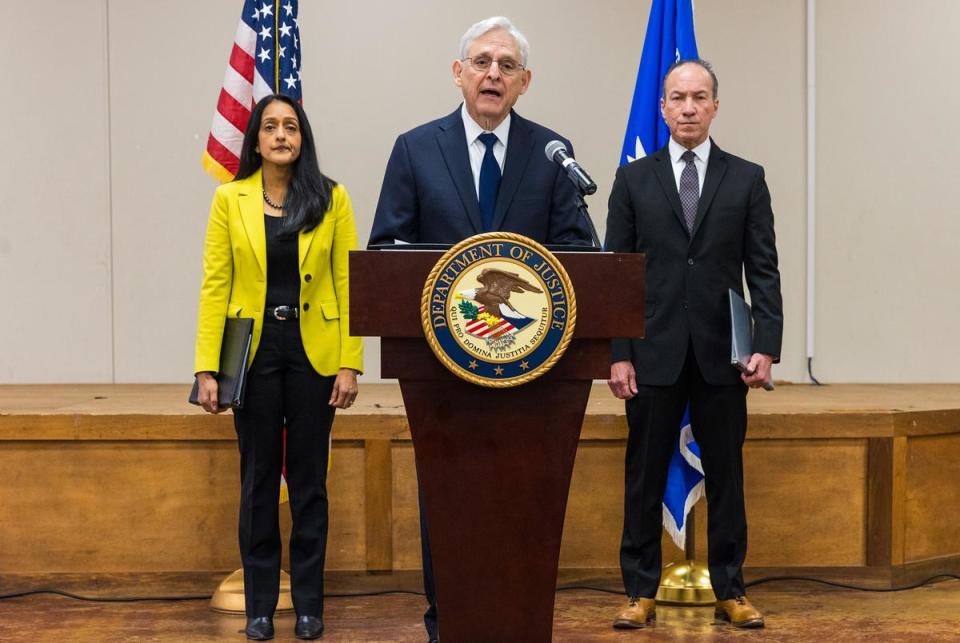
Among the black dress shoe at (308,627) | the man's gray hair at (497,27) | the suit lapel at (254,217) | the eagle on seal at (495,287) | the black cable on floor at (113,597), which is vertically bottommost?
the black cable on floor at (113,597)

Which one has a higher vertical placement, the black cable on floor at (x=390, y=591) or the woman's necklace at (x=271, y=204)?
the woman's necklace at (x=271, y=204)

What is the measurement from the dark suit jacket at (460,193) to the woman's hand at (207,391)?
757 millimetres

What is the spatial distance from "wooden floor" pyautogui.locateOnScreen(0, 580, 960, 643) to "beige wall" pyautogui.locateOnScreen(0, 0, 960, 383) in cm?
161

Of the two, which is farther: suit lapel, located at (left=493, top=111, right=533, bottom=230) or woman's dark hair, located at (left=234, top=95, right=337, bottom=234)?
woman's dark hair, located at (left=234, top=95, right=337, bottom=234)

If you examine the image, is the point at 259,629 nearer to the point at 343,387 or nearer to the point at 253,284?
the point at 343,387

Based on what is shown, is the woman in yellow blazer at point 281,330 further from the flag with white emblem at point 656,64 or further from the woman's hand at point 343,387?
the flag with white emblem at point 656,64

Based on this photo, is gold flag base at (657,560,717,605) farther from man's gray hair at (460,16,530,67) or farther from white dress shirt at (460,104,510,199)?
man's gray hair at (460,16,530,67)

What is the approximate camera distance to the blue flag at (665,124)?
3.57 metres

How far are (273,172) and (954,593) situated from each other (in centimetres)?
259

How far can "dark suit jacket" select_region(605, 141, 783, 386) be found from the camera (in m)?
3.19

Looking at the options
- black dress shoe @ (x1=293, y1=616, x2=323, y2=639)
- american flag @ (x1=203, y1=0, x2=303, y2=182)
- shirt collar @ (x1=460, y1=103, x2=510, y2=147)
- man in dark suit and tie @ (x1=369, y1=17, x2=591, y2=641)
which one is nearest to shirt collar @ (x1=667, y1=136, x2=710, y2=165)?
man in dark suit and tie @ (x1=369, y1=17, x2=591, y2=641)

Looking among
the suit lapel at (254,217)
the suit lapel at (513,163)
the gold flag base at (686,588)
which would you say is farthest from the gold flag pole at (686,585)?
the suit lapel at (254,217)

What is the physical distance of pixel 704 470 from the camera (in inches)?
130

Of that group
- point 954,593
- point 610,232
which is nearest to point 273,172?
point 610,232
